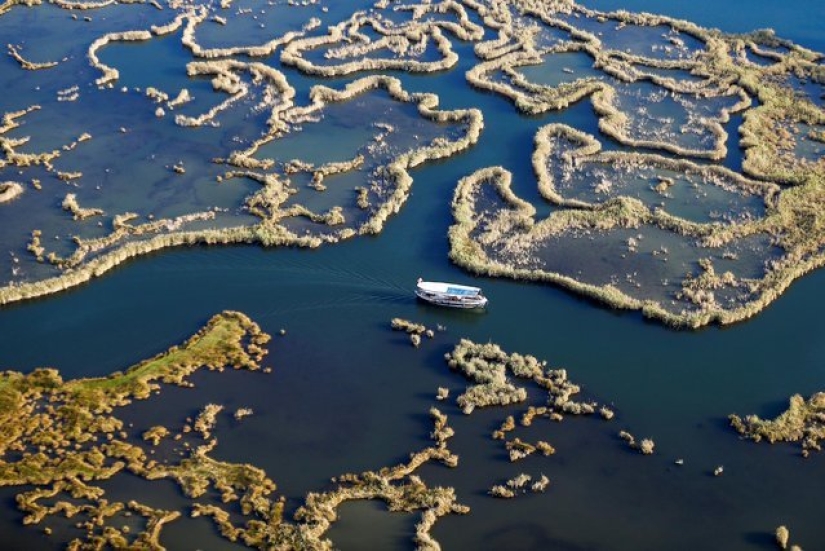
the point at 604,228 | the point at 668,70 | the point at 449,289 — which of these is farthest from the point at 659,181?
the point at 449,289

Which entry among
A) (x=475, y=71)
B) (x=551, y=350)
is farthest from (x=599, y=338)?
(x=475, y=71)

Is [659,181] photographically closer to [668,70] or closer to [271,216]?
[668,70]

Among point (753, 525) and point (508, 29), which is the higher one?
point (508, 29)

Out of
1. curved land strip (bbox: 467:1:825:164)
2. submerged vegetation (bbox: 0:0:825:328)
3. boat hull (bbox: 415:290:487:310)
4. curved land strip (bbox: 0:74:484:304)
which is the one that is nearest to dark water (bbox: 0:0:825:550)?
boat hull (bbox: 415:290:487:310)

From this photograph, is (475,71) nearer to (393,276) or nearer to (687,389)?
(393,276)

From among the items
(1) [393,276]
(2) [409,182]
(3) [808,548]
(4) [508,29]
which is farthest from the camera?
(4) [508,29]

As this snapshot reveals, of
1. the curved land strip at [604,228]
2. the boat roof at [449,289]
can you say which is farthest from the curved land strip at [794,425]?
the boat roof at [449,289]

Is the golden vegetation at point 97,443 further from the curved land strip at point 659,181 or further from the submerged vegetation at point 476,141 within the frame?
the curved land strip at point 659,181

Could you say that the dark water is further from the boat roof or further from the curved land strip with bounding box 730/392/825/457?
the boat roof
